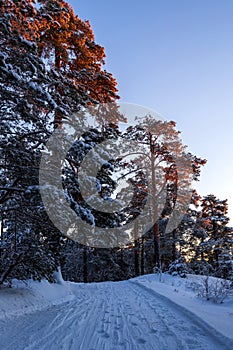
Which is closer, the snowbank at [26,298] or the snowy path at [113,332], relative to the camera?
the snowy path at [113,332]

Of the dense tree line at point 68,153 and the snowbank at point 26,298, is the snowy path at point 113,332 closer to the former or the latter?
the snowbank at point 26,298

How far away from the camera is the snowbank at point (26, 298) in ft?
17.9

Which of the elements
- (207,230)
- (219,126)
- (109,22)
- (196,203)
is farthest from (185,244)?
(109,22)

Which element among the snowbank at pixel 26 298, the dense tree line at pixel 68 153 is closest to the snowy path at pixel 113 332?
the snowbank at pixel 26 298

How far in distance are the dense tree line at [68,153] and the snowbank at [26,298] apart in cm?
54

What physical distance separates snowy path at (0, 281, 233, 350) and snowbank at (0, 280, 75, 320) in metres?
0.72

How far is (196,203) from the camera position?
22.6 meters

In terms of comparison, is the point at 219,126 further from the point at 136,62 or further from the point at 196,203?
the point at 196,203

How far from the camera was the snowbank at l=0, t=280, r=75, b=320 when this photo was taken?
5.44m

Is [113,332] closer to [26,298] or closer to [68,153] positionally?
[26,298]

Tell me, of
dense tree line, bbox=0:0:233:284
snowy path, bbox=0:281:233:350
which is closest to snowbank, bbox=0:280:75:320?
dense tree line, bbox=0:0:233:284

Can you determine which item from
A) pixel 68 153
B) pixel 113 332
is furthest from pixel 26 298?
pixel 68 153

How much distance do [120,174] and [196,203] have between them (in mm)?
8571

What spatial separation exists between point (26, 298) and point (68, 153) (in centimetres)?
409
